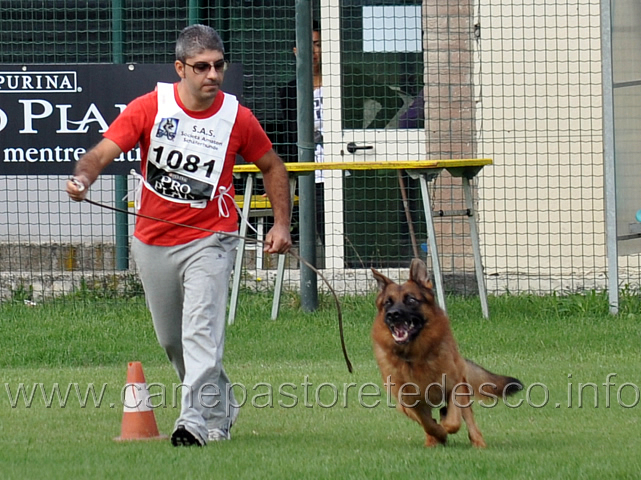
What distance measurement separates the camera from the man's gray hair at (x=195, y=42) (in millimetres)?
5688

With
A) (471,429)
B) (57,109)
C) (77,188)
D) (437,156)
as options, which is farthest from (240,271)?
(77,188)

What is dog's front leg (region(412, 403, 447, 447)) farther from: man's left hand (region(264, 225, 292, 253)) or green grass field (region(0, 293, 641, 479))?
man's left hand (region(264, 225, 292, 253))

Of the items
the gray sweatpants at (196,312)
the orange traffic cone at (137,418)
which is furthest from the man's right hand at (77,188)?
the orange traffic cone at (137,418)

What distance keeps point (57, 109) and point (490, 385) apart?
20.0ft

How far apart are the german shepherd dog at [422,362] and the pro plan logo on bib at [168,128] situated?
1218mm

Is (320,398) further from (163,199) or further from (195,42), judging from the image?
(195,42)

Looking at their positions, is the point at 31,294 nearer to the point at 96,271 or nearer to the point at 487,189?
the point at 96,271

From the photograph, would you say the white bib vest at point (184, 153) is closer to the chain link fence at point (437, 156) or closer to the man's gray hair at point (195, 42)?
the man's gray hair at point (195, 42)

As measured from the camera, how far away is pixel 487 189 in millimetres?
11836

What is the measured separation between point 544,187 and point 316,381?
15.9 feet

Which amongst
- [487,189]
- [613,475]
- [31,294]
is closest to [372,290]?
[487,189]

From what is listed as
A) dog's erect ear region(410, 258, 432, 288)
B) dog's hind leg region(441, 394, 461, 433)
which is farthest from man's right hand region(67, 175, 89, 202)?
dog's hind leg region(441, 394, 461, 433)

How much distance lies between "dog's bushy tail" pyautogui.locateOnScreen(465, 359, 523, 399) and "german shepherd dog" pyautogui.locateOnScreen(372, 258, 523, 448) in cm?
Result: 22

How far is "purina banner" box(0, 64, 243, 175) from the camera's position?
1088 centimetres
